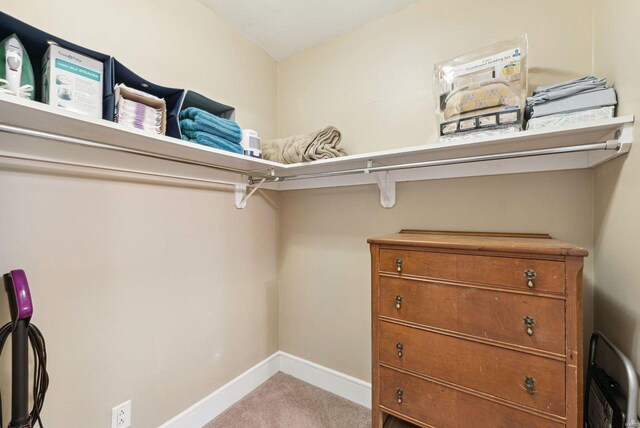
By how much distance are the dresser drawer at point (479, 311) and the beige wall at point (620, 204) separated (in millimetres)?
228

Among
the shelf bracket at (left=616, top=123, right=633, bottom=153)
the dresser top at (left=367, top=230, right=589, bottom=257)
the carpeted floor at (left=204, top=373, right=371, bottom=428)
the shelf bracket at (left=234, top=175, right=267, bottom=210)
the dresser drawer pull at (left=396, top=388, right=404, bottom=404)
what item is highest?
the shelf bracket at (left=616, top=123, right=633, bottom=153)

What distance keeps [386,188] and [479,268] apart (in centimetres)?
75

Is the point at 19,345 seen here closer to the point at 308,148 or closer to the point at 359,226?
the point at 308,148

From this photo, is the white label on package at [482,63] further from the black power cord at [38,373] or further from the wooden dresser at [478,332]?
the black power cord at [38,373]

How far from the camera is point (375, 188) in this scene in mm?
1711

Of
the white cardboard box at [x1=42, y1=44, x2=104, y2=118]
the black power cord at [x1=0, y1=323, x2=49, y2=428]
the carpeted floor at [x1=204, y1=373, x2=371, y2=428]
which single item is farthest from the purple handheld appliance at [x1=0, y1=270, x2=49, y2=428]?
the carpeted floor at [x1=204, y1=373, x2=371, y2=428]

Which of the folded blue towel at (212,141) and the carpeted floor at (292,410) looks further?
the carpeted floor at (292,410)

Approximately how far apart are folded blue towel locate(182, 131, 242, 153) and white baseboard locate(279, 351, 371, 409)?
1574 millimetres

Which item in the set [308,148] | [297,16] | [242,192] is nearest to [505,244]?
[308,148]

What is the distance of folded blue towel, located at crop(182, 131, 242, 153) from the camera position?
132 centimetres

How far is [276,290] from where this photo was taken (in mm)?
2113

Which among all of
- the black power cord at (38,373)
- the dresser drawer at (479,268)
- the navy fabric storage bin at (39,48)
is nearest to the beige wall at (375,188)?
the dresser drawer at (479,268)

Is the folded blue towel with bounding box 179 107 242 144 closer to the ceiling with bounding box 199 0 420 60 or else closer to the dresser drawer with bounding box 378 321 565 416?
the ceiling with bounding box 199 0 420 60

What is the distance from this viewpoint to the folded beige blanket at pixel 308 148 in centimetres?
157
